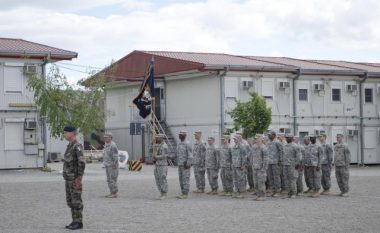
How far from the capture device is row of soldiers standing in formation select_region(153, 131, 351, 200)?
20750mm

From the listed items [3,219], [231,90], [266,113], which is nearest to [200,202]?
[3,219]

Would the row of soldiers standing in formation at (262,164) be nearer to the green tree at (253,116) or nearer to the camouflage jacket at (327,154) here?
the camouflage jacket at (327,154)

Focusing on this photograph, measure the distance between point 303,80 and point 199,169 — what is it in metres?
21.7

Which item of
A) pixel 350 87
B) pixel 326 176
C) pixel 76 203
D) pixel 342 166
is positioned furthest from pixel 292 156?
pixel 350 87

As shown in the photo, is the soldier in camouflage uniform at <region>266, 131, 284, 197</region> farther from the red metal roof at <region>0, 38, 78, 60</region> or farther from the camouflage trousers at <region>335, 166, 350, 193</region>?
Result: the red metal roof at <region>0, 38, 78, 60</region>

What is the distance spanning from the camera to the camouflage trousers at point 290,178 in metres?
21.4

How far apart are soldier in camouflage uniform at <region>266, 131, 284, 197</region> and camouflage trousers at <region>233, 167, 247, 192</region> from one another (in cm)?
85

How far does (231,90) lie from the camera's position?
4122cm

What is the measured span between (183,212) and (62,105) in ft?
59.9

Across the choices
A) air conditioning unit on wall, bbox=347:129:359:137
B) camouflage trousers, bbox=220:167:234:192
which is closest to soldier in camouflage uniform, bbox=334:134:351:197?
camouflage trousers, bbox=220:167:234:192

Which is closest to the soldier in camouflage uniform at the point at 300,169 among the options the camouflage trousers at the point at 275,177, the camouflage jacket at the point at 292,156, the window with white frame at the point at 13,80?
the camouflage jacket at the point at 292,156

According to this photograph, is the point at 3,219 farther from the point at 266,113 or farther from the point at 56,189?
the point at 266,113

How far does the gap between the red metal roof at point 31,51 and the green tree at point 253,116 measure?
912cm

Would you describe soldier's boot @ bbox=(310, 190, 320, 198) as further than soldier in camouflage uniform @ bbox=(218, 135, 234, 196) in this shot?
No
